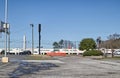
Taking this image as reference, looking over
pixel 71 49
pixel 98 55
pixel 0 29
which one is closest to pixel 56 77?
pixel 0 29

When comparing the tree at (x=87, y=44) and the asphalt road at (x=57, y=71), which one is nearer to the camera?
Answer: the asphalt road at (x=57, y=71)

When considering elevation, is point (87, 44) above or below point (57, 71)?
above

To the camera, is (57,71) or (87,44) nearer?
(57,71)

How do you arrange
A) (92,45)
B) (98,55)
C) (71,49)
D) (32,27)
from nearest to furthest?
(98,55)
(32,27)
(92,45)
(71,49)

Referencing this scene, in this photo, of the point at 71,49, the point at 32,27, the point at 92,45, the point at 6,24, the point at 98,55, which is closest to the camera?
the point at 6,24

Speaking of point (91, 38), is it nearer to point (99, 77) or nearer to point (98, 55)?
point (98, 55)

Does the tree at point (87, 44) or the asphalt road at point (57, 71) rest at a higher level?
the tree at point (87, 44)

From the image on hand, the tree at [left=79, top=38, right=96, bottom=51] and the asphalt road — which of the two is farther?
the tree at [left=79, top=38, right=96, bottom=51]

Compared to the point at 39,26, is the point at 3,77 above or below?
below

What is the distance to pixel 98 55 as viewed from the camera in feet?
217

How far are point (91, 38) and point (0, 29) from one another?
5853 cm

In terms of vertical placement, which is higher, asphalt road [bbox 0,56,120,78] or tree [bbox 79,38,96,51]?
tree [bbox 79,38,96,51]

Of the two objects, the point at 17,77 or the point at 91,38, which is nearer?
the point at 17,77

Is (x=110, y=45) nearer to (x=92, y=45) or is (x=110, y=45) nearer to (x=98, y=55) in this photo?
(x=92, y=45)
